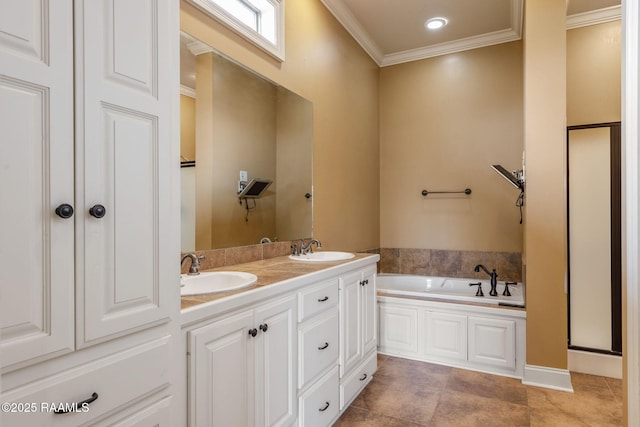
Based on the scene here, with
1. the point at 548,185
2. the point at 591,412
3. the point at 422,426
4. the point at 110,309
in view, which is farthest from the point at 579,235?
the point at 110,309

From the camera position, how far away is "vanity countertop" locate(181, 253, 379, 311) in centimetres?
120

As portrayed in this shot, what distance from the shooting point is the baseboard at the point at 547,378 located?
8.00 ft

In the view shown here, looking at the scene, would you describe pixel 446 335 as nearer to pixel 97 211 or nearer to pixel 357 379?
pixel 357 379

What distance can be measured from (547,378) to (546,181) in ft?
4.48

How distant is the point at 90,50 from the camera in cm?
80

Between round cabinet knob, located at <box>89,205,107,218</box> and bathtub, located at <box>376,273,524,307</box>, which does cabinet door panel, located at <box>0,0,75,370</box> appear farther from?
bathtub, located at <box>376,273,524,307</box>

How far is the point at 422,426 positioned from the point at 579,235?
6.33 feet

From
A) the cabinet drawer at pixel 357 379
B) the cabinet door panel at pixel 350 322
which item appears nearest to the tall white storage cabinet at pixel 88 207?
the cabinet door panel at pixel 350 322

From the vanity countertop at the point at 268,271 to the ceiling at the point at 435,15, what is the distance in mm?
2182

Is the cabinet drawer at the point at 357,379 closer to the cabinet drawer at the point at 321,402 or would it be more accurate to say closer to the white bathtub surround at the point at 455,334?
the cabinet drawer at the point at 321,402

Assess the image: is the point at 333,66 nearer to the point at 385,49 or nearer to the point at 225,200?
Answer: the point at 385,49

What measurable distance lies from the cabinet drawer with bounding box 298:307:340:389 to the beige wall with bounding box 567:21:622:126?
2682mm

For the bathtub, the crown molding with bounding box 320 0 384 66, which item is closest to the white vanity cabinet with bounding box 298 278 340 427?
the bathtub

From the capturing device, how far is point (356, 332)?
2.23m
